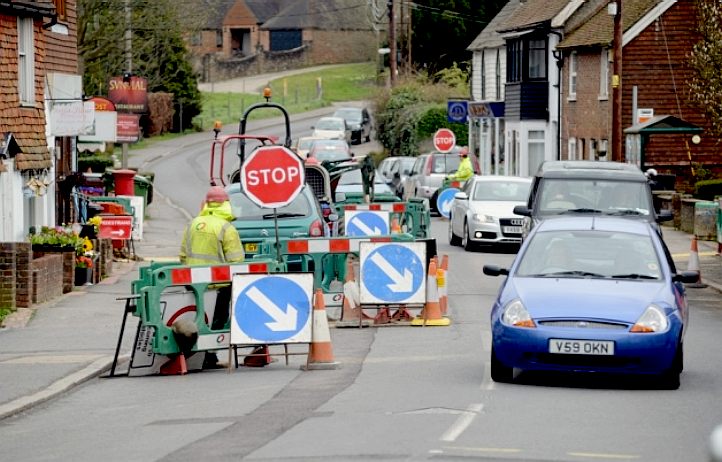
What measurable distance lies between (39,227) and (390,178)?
29.4 m

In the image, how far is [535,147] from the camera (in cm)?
5762

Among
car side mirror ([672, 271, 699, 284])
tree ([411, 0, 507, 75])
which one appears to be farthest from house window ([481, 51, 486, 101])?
car side mirror ([672, 271, 699, 284])

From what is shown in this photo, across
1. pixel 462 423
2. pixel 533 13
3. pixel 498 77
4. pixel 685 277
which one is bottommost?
pixel 462 423

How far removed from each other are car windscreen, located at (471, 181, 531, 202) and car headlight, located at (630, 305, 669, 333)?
18.7m

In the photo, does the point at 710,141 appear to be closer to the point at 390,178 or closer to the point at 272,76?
the point at 390,178

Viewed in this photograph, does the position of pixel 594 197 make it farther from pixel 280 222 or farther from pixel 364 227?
pixel 364 227

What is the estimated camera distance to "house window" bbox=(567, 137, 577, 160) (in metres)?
51.1

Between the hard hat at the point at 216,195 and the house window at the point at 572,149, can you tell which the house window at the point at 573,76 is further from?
the hard hat at the point at 216,195

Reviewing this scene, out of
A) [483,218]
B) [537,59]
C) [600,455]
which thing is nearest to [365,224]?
[483,218]

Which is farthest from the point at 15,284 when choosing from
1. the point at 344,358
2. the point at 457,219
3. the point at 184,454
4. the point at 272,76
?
the point at 272,76

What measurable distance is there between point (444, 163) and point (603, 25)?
21.7 ft

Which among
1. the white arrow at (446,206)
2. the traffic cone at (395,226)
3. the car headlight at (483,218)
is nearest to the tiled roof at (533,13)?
the white arrow at (446,206)

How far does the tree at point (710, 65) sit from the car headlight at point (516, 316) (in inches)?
655

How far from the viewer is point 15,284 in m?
21.0
